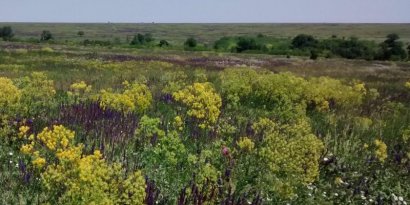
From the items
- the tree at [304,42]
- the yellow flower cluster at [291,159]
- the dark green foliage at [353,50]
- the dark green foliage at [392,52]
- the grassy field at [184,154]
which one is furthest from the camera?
the tree at [304,42]

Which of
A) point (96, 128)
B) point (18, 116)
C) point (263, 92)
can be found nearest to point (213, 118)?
point (96, 128)

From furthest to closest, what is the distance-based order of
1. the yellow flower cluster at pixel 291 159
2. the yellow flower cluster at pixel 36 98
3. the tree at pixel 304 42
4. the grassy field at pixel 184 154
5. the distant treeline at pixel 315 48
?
the tree at pixel 304 42, the distant treeline at pixel 315 48, the yellow flower cluster at pixel 36 98, the yellow flower cluster at pixel 291 159, the grassy field at pixel 184 154

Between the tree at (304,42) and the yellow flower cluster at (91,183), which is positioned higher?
the yellow flower cluster at (91,183)

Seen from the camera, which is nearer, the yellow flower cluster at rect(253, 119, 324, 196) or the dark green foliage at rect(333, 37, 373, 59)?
the yellow flower cluster at rect(253, 119, 324, 196)

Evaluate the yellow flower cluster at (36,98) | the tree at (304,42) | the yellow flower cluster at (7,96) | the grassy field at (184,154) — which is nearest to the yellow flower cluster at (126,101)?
the grassy field at (184,154)

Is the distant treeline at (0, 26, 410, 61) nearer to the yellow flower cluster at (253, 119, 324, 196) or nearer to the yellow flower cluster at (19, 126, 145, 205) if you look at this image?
the yellow flower cluster at (253, 119, 324, 196)

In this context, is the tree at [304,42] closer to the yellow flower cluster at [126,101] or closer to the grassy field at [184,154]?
the grassy field at [184,154]

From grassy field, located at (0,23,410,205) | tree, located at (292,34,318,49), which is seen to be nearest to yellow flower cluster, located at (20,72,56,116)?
grassy field, located at (0,23,410,205)

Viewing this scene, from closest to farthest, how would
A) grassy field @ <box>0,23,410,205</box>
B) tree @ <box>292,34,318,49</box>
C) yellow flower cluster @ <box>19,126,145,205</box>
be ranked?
yellow flower cluster @ <box>19,126,145,205</box> → grassy field @ <box>0,23,410,205</box> → tree @ <box>292,34,318,49</box>

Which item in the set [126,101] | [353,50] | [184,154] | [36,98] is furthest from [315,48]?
[184,154]

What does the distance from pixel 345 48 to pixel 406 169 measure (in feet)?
221

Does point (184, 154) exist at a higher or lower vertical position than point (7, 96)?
lower

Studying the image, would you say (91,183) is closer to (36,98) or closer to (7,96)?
(7,96)

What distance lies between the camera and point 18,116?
880 centimetres
